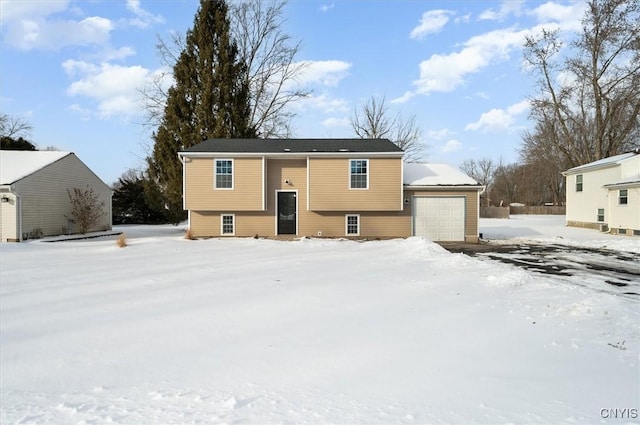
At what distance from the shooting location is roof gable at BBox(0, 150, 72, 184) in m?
17.0

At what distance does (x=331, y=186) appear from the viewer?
659 inches

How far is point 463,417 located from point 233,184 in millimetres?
14901

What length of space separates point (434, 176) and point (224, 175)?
384 inches

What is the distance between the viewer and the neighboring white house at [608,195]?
62.3 feet

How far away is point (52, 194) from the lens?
18938mm

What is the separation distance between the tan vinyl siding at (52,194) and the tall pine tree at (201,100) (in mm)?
→ 4249

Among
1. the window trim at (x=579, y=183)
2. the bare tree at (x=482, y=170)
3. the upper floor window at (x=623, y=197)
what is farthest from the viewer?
the bare tree at (x=482, y=170)

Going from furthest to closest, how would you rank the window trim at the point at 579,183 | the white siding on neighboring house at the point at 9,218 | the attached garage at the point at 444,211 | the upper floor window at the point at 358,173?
the window trim at the point at 579,183, the attached garage at the point at 444,211, the upper floor window at the point at 358,173, the white siding on neighboring house at the point at 9,218

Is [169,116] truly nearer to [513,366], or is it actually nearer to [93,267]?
[93,267]

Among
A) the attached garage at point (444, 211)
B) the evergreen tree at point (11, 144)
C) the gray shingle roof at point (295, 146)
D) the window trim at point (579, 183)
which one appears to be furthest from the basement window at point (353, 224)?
the evergreen tree at point (11, 144)

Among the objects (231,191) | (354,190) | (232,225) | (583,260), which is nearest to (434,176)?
(354,190)

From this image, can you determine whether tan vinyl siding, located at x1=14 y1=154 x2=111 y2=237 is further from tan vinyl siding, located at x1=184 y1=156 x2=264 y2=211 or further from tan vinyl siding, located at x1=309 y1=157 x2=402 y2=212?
tan vinyl siding, located at x1=309 y1=157 x2=402 y2=212

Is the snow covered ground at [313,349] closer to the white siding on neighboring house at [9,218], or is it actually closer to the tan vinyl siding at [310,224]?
the tan vinyl siding at [310,224]

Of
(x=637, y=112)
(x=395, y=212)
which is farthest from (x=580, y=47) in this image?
(x=395, y=212)
